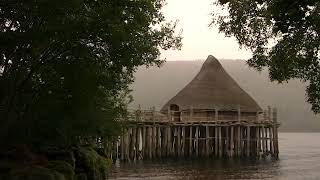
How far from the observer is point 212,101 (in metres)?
40.9

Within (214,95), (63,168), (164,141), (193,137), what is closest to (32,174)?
(63,168)

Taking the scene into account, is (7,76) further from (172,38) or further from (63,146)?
(172,38)

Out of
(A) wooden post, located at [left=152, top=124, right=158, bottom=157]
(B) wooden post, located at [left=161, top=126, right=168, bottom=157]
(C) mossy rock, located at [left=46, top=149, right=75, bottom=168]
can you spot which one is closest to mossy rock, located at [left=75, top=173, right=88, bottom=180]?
(C) mossy rock, located at [left=46, top=149, right=75, bottom=168]

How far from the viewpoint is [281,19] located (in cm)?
1232

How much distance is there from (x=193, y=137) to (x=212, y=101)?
3211 mm

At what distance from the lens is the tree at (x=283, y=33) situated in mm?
11977

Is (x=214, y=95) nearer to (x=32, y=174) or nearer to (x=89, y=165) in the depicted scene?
(x=89, y=165)

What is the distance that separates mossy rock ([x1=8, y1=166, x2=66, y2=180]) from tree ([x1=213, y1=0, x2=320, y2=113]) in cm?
587

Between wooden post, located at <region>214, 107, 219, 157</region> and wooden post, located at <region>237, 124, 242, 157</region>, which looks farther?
wooden post, located at <region>214, 107, 219, 157</region>

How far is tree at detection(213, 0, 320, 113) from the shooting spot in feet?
39.3

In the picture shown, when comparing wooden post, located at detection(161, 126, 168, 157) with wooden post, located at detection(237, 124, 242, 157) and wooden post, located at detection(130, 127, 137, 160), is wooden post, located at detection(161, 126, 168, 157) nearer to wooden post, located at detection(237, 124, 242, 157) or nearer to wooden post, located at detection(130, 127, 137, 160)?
wooden post, located at detection(130, 127, 137, 160)

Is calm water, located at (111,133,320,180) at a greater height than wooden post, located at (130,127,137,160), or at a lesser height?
lesser

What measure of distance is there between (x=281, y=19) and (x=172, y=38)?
637 cm

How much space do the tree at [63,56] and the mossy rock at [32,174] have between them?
5.15 ft
